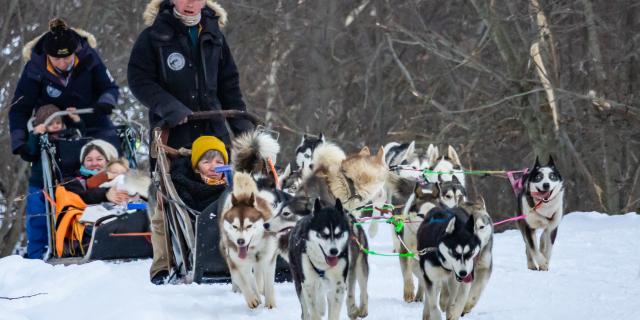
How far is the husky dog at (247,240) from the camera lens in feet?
21.9

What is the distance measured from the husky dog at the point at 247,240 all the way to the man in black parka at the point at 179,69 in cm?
66

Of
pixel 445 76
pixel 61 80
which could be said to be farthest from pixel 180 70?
pixel 445 76

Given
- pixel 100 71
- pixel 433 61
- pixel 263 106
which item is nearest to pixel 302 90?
pixel 263 106

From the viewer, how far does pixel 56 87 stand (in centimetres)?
945

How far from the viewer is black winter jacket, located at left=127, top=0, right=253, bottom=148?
7289 mm

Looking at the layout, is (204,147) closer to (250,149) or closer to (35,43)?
(250,149)

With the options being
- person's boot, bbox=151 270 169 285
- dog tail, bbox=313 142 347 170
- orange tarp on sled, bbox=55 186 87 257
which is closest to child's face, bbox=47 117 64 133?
orange tarp on sled, bbox=55 186 87 257

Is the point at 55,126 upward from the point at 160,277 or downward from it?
upward

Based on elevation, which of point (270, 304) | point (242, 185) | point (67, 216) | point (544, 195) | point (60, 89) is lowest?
point (270, 304)

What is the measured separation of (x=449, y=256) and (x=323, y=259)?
65 cm

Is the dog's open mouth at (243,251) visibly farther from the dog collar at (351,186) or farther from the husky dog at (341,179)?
the dog collar at (351,186)

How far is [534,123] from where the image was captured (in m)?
15.0

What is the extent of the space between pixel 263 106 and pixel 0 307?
1674cm

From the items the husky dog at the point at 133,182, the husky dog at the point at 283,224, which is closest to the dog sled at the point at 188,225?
the husky dog at the point at 283,224
